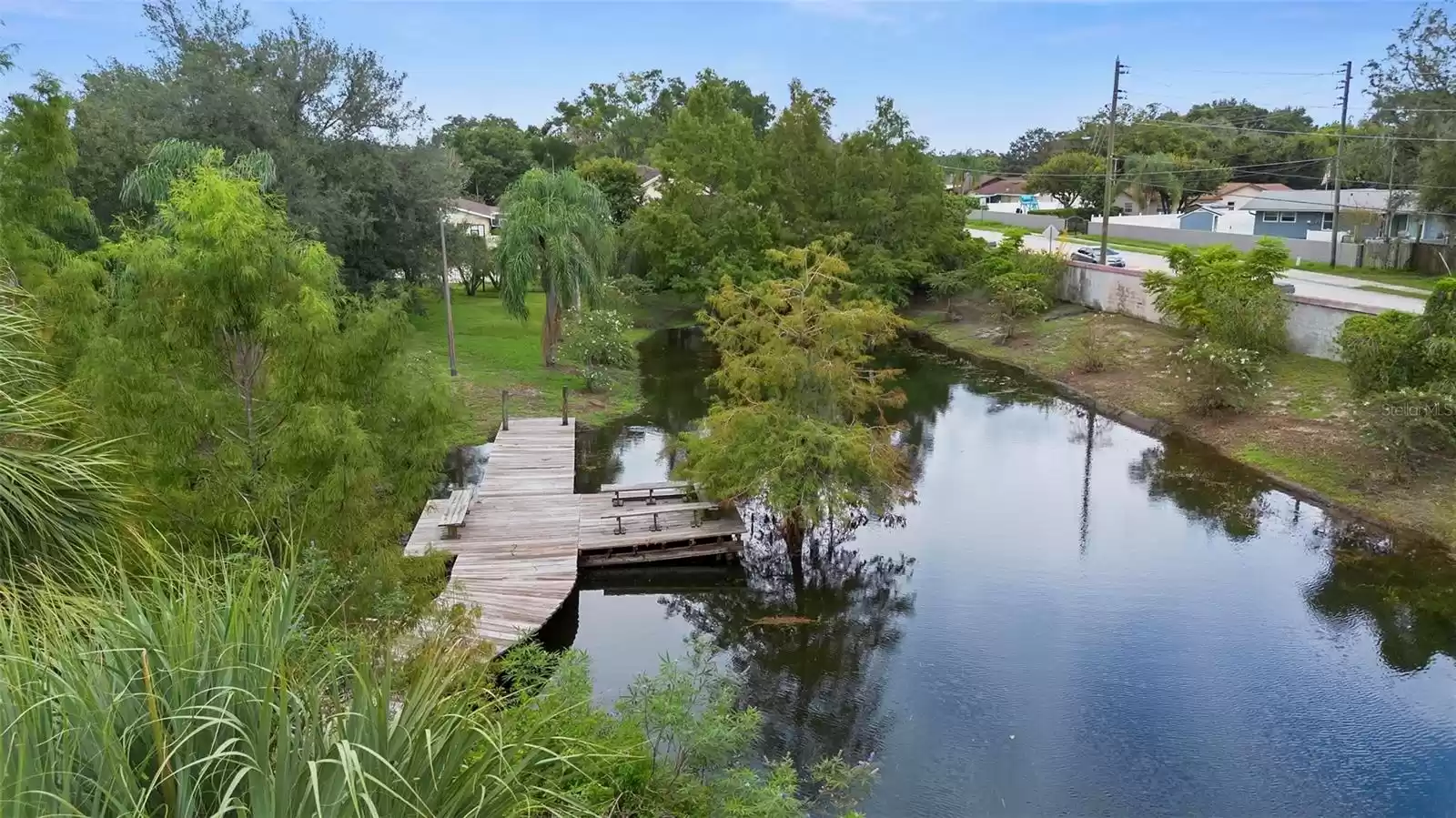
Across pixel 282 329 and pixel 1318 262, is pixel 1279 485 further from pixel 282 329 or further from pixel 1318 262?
pixel 1318 262

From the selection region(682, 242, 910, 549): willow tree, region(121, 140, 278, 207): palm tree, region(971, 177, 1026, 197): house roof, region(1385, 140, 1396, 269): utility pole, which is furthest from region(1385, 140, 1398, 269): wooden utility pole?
region(971, 177, 1026, 197): house roof

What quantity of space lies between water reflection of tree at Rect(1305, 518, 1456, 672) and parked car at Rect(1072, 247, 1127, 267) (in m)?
21.9

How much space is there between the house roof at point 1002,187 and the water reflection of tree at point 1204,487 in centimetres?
6628

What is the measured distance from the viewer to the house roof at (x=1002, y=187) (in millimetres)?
84438

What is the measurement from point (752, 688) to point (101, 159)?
66.6ft

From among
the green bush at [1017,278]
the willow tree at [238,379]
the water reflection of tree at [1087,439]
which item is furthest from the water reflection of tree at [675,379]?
the willow tree at [238,379]

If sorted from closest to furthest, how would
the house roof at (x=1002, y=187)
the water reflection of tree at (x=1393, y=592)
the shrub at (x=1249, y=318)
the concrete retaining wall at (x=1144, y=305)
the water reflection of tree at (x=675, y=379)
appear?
the water reflection of tree at (x=1393, y=592), the shrub at (x=1249, y=318), the concrete retaining wall at (x=1144, y=305), the water reflection of tree at (x=675, y=379), the house roof at (x=1002, y=187)

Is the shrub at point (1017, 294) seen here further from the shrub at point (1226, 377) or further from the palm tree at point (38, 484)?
the palm tree at point (38, 484)

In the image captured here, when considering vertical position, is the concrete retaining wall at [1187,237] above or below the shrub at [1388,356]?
above

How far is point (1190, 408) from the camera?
2292 cm

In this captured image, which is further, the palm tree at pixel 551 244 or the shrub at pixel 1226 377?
the palm tree at pixel 551 244

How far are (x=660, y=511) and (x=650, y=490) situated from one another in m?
0.94

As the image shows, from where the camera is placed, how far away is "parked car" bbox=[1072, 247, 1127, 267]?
3725 cm

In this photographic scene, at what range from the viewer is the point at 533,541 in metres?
14.7
